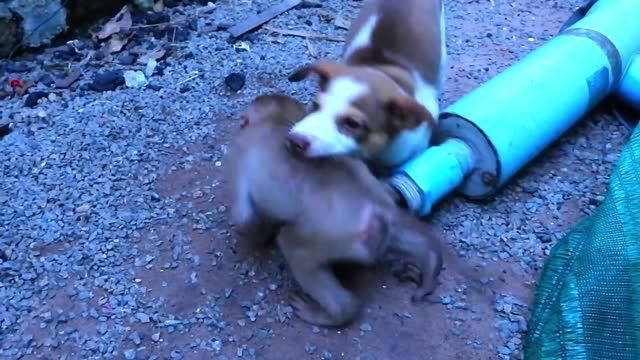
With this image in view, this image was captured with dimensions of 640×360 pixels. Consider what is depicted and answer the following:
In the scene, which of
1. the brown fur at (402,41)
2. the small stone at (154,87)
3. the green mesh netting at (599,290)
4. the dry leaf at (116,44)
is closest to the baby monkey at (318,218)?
the green mesh netting at (599,290)

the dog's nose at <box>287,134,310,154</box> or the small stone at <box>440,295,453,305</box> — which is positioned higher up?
the dog's nose at <box>287,134,310,154</box>

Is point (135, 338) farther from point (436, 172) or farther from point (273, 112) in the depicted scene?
point (436, 172)

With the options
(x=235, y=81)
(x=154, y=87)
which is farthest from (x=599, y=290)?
(x=154, y=87)

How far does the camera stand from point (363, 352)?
7.87ft

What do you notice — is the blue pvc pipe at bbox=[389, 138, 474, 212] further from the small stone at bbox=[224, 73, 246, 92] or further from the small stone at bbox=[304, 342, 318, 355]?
the small stone at bbox=[224, 73, 246, 92]

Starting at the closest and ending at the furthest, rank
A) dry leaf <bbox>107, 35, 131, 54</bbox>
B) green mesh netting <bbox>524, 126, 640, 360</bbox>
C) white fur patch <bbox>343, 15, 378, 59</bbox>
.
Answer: green mesh netting <bbox>524, 126, 640, 360</bbox> → white fur patch <bbox>343, 15, 378, 59</bbox> → dry leaf <bbox>107, 35, 131, 54</bbox>

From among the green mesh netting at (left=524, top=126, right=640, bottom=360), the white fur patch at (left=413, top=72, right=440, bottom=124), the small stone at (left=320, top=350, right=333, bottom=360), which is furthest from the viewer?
the white fur patch at (left=413, top=72, right=440, bottom=124)

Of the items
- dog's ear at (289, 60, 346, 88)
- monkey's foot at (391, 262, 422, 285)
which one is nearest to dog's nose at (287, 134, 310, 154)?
dog's ear at (289, 60, 346, 88)

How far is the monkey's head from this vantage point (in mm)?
2725

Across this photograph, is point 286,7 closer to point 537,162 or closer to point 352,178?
point 537,162

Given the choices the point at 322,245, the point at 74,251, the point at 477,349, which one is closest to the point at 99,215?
the point at 74,251

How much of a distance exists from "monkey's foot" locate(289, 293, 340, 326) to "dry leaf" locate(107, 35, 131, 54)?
189cm

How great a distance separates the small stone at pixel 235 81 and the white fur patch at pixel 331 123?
87 cm

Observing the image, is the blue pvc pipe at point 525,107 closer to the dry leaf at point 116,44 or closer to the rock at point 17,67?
the dry leaf at point 116,44
